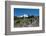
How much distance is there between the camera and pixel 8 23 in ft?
3.47

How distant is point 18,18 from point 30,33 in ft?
0.81

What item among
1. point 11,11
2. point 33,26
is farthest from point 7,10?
point 33,26

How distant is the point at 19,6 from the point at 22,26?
0.84 ft

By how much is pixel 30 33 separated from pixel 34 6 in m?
0.35

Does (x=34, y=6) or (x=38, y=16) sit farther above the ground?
(x=34, y=6)

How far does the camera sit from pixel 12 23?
106 centimetres

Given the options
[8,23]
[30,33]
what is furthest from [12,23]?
[30,33]

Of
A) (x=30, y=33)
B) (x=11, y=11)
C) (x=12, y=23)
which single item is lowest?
(x=30, y=33)

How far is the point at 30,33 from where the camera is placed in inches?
43.2

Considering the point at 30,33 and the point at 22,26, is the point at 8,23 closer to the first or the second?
the point at 22,26

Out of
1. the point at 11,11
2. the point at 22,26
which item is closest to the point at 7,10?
the point at 11,11
